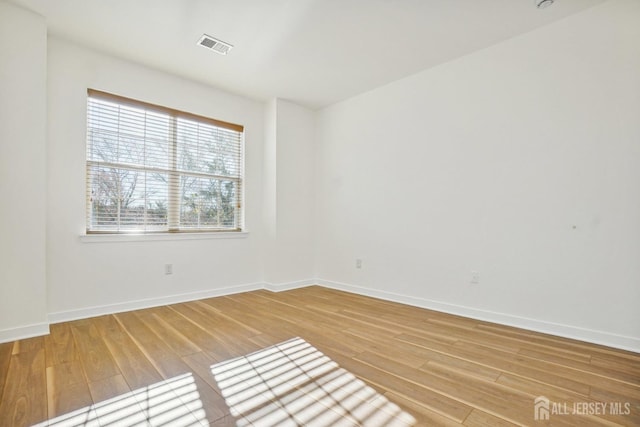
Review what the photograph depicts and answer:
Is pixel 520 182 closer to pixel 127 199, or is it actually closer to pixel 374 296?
pixel 374 296

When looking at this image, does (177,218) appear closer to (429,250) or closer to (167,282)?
(167,282)

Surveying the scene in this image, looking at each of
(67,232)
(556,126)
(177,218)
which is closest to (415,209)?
(556,126)

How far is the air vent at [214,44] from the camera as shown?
9.52 ft

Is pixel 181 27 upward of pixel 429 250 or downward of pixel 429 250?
upward

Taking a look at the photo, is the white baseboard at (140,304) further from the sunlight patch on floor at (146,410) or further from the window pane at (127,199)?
the sunlight patch on floor at (146,410)

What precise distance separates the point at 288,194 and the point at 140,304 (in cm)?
224

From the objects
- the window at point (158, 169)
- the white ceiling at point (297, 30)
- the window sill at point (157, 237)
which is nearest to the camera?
the white ceiling at point (297, 30)

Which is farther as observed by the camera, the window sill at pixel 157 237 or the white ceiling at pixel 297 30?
the window sill at pixel 157 237

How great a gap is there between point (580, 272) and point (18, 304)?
456cm

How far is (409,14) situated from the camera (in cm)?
255

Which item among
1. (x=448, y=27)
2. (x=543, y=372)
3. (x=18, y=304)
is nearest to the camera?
(x=543, y=372)

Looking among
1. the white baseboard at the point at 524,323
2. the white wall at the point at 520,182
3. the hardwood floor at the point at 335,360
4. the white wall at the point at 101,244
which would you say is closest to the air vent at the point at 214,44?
the white wall at the point at 101,244

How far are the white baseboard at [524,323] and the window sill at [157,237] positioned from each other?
1.94m

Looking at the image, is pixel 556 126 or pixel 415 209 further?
pixel 415 209
